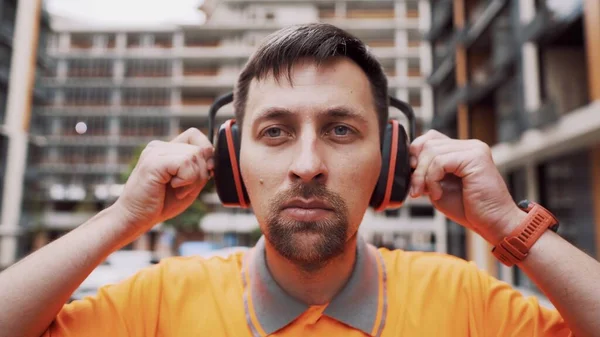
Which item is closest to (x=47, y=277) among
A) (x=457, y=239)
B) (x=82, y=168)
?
(x=457, y=239)

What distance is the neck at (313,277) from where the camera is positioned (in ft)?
4.37

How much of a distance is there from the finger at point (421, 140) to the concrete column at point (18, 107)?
75.2 ft

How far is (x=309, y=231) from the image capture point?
48.4 inches

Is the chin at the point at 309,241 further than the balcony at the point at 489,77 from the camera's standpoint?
No

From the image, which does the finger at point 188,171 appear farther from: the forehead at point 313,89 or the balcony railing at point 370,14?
the balcony railing at point 370,14

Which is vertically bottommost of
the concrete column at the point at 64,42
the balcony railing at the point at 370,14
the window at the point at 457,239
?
the window at the point at 457,239

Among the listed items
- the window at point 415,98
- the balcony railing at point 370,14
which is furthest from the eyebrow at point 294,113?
the balcony railing at point 370,14

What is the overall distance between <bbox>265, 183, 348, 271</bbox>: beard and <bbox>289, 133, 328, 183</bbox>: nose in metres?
0.02

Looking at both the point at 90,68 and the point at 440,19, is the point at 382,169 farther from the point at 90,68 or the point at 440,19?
the point at 90,68

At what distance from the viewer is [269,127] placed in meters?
1.34

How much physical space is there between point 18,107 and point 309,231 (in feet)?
76.9

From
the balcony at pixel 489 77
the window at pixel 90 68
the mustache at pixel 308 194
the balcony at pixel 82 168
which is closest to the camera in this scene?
the mustache at pixel 308 194

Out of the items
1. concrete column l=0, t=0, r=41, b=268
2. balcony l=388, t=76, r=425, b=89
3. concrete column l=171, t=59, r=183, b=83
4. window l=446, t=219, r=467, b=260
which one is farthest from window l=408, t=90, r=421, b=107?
concrete column l=0, t=0, r=41, b=268

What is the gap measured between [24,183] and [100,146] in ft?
41.5
